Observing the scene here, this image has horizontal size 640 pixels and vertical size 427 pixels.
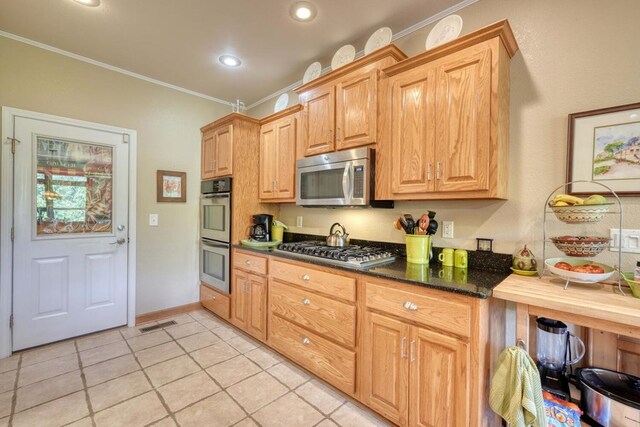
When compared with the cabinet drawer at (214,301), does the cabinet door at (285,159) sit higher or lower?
higher

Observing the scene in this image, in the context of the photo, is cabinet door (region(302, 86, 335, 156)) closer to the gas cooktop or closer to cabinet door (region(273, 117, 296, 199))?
cabinet door (region(273, 117, 296, 199))

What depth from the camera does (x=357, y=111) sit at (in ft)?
6.80

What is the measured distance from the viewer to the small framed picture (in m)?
3.13

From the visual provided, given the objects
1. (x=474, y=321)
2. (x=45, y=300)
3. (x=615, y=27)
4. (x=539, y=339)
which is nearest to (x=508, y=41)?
(x=615, y=27)

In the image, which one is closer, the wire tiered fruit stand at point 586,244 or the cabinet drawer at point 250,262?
the wire tiered fruit stand at point 586,244

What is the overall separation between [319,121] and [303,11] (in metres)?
0.76

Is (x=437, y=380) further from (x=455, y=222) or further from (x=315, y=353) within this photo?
(x=455, y=222)

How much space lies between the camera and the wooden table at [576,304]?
3.38 feet

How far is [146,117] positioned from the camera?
3.03 meters

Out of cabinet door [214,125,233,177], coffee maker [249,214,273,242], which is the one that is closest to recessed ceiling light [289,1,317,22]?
cabinet door [214,125,233,177]

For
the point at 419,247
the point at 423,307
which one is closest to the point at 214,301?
the point at 419,247

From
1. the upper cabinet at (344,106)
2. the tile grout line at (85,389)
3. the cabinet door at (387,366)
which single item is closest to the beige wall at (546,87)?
the upper cabinet at (344,106)

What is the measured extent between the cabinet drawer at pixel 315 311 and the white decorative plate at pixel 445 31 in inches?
72.3

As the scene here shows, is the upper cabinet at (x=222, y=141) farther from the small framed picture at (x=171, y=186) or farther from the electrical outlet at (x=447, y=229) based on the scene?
the electrical outlet at (x=447, y=229)
